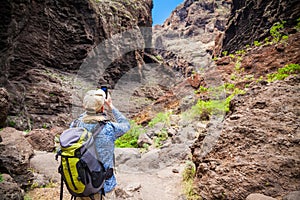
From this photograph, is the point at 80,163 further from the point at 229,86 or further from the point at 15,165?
the point at 229,86

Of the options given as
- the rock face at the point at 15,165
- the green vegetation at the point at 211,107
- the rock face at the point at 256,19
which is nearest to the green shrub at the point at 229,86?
the green vegetation at the point at 211,107

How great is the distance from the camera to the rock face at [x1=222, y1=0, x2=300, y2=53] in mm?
9509

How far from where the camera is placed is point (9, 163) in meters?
3.24

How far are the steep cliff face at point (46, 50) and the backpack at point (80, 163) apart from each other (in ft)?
28.9

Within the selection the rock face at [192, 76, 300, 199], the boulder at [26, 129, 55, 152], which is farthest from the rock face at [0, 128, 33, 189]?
the rock face at [192, 76, 300, 199]

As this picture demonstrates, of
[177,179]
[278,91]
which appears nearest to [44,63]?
[177,179]

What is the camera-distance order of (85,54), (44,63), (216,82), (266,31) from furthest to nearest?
(85,54) → (44,63) → (266,31) → (216,82)

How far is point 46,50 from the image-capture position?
11859mm

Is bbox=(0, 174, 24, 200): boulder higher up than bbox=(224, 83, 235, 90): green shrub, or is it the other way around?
bbox=(224, 83, 235, 90): green shrub

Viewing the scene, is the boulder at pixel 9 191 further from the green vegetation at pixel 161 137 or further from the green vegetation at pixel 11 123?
the green vegetation at pixel 11 123

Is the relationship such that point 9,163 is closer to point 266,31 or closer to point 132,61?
point 266,31

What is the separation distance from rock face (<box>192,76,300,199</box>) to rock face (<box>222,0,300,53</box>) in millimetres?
8641

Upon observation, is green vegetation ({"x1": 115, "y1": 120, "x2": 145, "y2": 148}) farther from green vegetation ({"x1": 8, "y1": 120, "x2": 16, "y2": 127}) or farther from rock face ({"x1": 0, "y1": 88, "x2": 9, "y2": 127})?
green vegetation ({"x1": 8, "y1": 120, "x2": 16, "y2": 127})

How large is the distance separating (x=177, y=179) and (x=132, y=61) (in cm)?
1880
